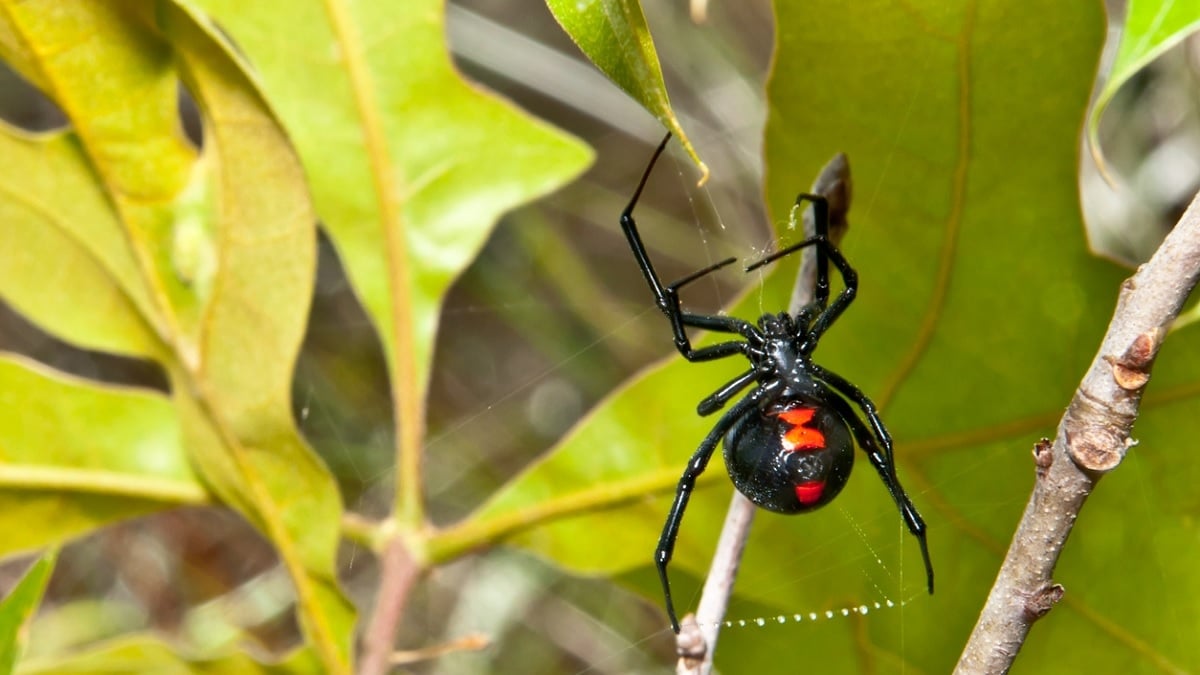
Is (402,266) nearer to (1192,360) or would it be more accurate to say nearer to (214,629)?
(1192,360)

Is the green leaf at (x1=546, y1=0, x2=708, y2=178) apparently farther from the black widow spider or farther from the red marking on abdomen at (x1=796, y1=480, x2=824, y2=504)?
the red marking on abdomen at (x1=796, y1=480, x2=824, y2=504)

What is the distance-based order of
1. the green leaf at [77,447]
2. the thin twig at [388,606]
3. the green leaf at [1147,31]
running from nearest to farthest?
the green leaf at [1147,31] → the thin twig at [388,606] → the green leaf at [77,447]

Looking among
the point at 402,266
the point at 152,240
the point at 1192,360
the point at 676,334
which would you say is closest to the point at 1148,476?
the point at 1192,360

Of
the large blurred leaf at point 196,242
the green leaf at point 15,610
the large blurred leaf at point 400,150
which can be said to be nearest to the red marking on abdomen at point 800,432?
the large blurred leaf at point 400,150

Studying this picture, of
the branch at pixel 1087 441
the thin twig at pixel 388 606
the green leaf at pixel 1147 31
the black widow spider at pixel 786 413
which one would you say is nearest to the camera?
the branch at pixel 1087 441

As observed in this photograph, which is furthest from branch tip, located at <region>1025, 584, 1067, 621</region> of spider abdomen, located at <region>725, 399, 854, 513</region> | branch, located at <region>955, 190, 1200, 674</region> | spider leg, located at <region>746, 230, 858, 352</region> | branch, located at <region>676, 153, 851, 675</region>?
spider leg, located at <region>746, 230, 858, 352</region>

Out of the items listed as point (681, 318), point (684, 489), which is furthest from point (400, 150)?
point (684, 489)

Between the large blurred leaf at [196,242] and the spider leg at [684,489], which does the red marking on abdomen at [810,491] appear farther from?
the large blurred leaf at [196,242]
